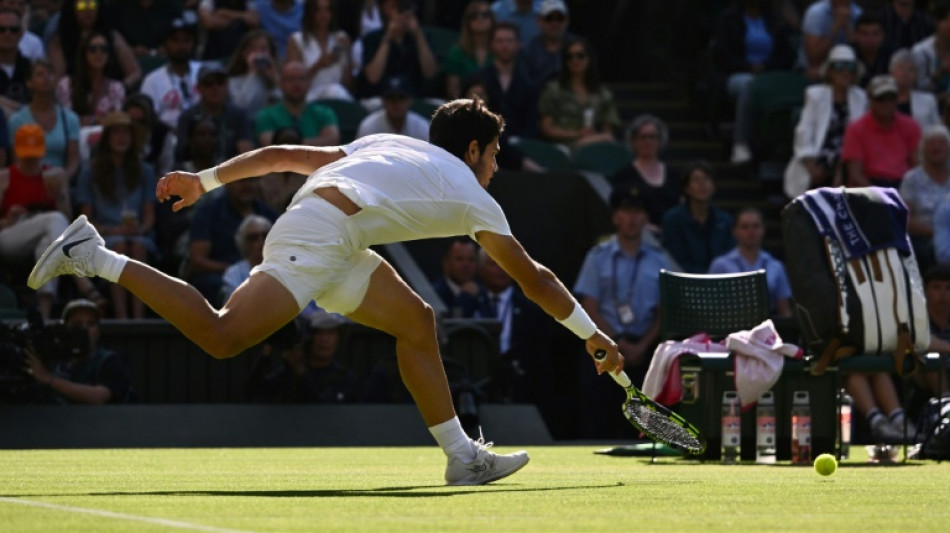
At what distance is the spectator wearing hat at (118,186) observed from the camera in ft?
50.0

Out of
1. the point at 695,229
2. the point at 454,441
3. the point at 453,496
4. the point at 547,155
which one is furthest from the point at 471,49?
the point at 453,496

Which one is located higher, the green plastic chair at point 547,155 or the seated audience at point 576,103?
the seated audience at point 576,103

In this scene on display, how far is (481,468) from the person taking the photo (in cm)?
851

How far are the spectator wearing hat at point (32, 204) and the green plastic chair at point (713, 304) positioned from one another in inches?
188

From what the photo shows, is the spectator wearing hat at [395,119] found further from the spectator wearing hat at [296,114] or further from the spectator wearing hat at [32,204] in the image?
the spectator wearing hat at [32,204]

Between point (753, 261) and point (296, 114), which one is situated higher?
point (296, 114)

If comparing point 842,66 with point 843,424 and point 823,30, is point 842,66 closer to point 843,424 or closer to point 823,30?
point 823,30

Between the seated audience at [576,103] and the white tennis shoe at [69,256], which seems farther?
the seated audience at [576,103]

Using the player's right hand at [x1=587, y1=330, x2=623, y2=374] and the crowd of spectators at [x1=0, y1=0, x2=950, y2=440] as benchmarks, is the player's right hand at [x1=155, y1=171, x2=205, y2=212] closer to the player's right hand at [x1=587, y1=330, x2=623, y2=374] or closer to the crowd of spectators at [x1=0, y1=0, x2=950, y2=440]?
the player's right hand at [x1=587, y1=330, x2=623, y2=374]

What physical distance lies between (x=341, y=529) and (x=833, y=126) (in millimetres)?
11930

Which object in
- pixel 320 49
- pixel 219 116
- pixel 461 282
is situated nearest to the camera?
pixel 461 282

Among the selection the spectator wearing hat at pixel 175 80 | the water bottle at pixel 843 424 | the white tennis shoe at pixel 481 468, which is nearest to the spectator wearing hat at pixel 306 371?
the spectator wearing hat at pixel 175 80

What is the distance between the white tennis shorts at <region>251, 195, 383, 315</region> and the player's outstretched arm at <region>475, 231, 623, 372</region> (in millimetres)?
585

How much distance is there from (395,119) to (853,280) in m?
6.15
